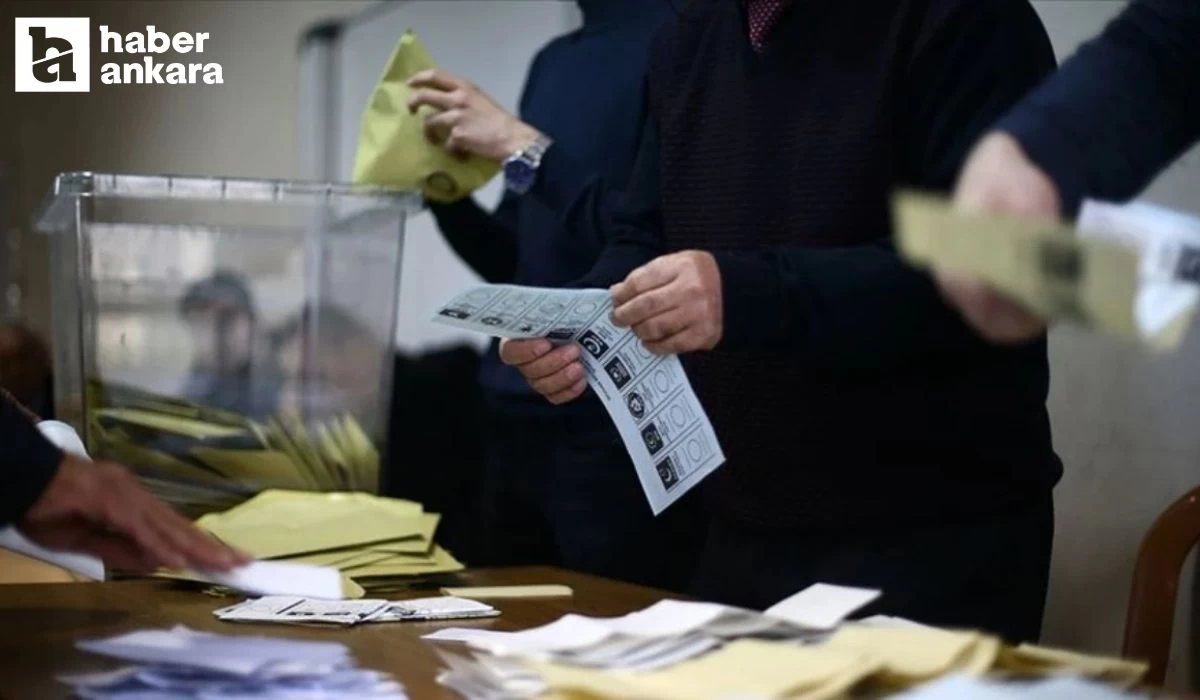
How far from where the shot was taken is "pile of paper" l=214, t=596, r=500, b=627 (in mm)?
1001

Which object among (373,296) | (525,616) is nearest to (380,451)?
(373,296)

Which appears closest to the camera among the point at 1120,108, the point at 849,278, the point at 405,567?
the point at 1120,108

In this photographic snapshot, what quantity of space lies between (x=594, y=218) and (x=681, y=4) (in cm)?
22

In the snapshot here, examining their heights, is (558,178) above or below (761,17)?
below

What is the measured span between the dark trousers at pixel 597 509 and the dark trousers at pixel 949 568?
0.21 meters

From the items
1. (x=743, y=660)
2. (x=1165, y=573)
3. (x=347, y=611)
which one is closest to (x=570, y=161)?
(x=347, y=611)

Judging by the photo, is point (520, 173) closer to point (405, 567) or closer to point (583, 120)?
point (583, 120)

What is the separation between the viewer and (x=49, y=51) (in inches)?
64.2

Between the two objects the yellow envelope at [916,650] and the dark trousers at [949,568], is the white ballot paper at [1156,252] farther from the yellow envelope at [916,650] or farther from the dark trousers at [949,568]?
the dark trousers at [949,568]

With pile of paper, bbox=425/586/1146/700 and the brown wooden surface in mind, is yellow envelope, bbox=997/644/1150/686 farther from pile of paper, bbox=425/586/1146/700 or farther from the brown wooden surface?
the brown wooden surface

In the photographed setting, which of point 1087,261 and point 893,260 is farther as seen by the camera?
point 893,260

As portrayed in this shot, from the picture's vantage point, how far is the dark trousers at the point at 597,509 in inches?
51.7

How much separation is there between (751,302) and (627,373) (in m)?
0.17
